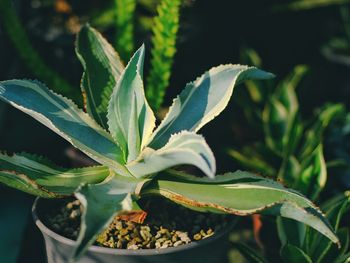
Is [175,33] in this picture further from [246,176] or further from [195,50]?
[195,50]

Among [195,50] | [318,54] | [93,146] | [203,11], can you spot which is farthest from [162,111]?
[318,54]

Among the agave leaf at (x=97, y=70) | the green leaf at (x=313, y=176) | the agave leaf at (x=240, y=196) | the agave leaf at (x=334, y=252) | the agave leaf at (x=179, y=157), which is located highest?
the agave leaf at (x=97, y=70)

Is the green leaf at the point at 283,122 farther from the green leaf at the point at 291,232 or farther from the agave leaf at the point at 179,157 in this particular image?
the agave leaf at the point at 179,157

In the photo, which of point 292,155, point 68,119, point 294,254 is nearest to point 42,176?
point 68,119

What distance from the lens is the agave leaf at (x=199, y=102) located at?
1.13 meters

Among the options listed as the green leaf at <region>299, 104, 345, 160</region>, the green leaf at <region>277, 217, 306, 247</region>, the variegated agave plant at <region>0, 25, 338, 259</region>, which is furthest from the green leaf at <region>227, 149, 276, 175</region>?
the variegated agave plant at <region>0, 25, 338, 259</region>

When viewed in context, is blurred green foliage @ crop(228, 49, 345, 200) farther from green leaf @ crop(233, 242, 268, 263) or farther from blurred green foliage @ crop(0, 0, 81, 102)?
blurred green foliage @ crop(0, 0, 81, 102)

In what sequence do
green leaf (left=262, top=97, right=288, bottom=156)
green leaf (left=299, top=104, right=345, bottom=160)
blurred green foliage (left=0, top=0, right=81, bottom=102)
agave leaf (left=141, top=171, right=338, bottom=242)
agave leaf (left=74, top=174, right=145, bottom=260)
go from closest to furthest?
agave leaf (left=74, top=174, right=145, bottom=260), agave leaf (left=141, top=171, right=338, bottom=242), blurred green foliage (left=0, top=0, right=81, bottom=102), green leaf (left=299, top=104, right=345, bottom=160), green leaf (left=262, top=97, right=288, bottom=156)

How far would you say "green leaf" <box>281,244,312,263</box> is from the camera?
1.23 m

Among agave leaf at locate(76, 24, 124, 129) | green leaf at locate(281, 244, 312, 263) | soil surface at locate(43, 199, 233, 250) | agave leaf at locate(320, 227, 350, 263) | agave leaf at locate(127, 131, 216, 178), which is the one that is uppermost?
agave leaf at locate(76, 24, 124, 129)

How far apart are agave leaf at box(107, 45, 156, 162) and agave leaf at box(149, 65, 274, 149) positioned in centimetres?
3

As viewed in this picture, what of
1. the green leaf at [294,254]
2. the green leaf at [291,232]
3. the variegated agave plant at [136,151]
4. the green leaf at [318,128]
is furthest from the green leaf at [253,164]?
the variegated agave plant at [136,151]

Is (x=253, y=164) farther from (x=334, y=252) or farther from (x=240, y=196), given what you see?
(x=240, y=196)

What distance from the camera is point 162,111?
5.88 ft
